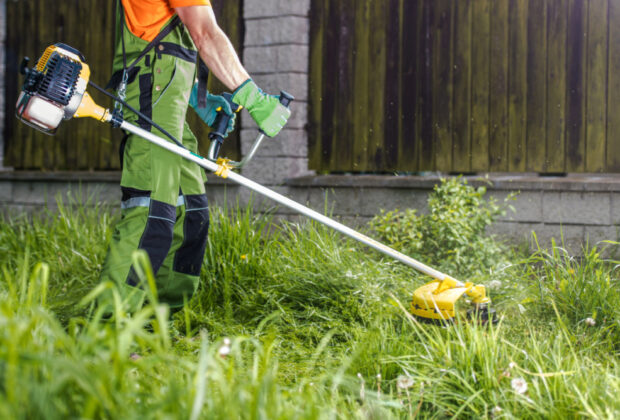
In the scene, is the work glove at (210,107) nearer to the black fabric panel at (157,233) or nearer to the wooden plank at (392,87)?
the black fabric panel at (157,233)

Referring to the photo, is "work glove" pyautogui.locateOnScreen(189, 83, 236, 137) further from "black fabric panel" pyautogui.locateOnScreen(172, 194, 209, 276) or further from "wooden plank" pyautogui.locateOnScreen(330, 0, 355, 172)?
"wooden plank" pyautogui.locateOnScreen(330, 0, 355, 172)

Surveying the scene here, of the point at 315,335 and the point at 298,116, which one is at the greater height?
the point at 298,116

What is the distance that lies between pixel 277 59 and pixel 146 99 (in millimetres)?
2299

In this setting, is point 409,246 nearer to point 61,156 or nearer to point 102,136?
point 102,136

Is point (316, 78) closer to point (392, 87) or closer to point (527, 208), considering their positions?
point (392, 87)

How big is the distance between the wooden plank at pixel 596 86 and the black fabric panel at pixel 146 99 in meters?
2.90

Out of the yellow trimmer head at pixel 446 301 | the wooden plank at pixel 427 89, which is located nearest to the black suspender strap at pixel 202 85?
the yellow trimmer head at pixel 446 301

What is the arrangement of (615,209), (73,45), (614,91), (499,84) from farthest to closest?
(73,45) < (499,84) < (614,91) < (615,209)

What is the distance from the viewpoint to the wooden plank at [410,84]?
456cm

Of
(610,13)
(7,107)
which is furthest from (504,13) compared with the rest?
(7,107)

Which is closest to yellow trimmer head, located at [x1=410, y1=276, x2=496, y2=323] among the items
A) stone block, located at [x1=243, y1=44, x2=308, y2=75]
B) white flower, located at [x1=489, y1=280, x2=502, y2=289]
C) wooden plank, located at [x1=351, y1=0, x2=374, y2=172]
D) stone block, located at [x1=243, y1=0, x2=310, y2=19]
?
white flower, located at [x1=489, y1=280, x2=502, y2=289]

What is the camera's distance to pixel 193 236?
2.93 m

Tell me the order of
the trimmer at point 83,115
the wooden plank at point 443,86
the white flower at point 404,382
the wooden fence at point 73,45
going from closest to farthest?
the white flower at point 404,382 < the trimmer at point 83,115 < the wooden plank at point 443,86 < the wooden fence at point 73,45

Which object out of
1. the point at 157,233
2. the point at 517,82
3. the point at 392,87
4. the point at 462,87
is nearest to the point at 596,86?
the point at 517,82
